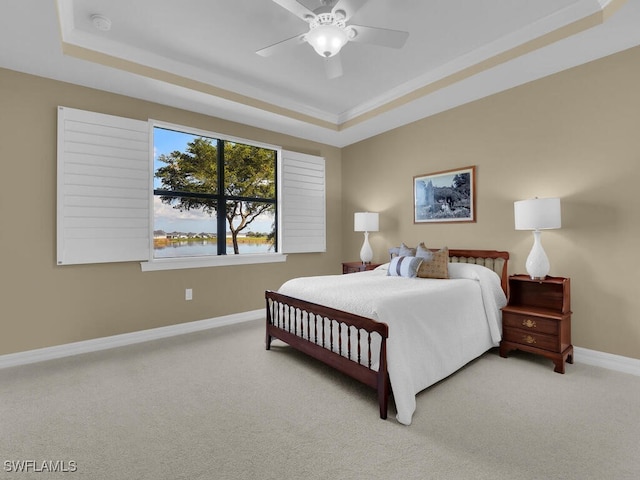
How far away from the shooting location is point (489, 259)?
356 centimetres

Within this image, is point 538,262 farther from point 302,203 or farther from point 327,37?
point 302,203

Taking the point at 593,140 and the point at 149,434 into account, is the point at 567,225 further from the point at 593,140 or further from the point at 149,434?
the point at 149,434

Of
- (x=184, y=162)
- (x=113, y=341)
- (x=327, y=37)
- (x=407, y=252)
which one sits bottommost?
(x=113, y=341)

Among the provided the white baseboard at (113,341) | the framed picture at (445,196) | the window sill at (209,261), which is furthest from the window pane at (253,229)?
the framed picture at (445,196)

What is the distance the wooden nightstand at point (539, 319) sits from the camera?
8.83 ft

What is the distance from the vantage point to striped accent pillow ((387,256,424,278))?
3.36m

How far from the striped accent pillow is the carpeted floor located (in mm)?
1004

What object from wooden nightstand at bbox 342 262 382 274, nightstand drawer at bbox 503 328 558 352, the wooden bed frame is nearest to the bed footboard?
the wooden bed frame

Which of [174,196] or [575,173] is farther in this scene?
[174,196]

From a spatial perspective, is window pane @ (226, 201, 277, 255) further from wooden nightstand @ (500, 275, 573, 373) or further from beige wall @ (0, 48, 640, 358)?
wooden nightstand @ (500, 275, 573, 373)

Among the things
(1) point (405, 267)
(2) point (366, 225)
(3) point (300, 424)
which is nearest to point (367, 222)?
(2) point (366, 225)

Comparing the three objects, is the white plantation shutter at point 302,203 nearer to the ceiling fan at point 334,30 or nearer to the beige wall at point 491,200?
the beige wall at point 491,200

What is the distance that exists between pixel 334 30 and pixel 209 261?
2.93 meters

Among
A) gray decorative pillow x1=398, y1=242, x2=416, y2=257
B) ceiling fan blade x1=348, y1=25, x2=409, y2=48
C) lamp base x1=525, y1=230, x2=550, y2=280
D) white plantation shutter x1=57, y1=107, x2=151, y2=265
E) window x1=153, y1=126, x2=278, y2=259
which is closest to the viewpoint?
ceiling fan blade x1=348, y1=25, x2=409, y2=48
